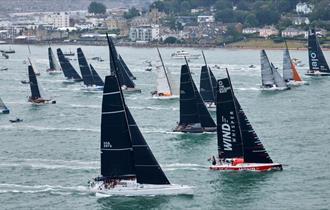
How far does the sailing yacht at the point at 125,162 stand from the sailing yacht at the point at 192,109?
512 inches

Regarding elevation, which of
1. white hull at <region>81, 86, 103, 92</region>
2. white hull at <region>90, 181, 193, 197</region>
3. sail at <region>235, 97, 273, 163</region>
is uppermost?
sail at <region>235, 97, 273, 163</region>

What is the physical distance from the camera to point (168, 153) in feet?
143

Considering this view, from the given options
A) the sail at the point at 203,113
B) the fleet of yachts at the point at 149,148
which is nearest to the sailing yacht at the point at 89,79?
the fleet of yachts at the point at 149,148

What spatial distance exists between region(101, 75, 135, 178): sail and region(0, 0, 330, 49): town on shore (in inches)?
3728

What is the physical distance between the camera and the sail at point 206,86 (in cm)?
5638

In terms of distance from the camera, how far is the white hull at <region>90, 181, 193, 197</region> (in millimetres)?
35062

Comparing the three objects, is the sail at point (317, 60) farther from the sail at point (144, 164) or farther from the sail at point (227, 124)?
the sail at point (144, 164)

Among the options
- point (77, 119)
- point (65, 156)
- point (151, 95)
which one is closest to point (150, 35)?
point (151, 95)

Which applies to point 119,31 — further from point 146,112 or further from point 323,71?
point 146,112

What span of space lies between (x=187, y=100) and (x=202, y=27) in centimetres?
11730

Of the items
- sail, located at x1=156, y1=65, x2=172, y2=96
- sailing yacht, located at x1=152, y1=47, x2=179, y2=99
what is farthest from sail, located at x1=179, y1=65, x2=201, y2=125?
sail, located at x1=156, y1=65, x2=172, y2=96

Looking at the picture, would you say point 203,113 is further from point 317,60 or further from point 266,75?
point 317,60

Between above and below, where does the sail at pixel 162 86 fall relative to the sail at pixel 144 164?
below

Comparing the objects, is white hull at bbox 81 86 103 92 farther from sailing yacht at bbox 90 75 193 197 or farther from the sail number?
the sail number
